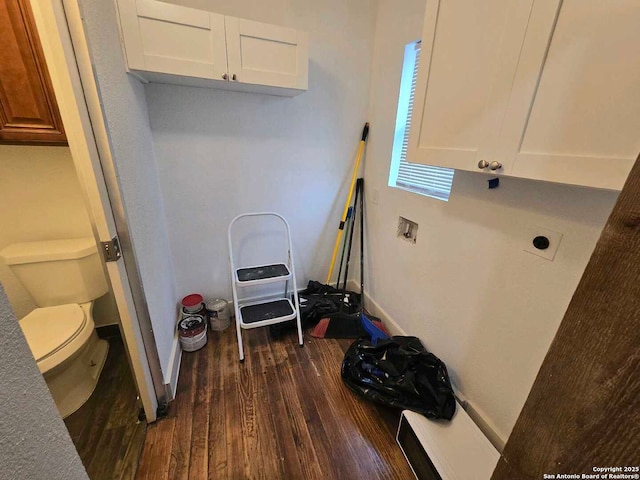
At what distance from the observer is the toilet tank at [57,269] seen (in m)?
1.33

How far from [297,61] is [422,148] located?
0.92 m

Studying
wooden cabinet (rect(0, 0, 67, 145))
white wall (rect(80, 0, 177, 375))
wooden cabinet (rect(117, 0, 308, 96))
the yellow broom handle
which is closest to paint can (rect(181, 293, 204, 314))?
white wall (rect(80, 0, 177, 375))

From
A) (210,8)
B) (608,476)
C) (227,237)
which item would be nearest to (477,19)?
(608,476)

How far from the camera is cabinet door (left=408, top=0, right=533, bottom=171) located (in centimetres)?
79

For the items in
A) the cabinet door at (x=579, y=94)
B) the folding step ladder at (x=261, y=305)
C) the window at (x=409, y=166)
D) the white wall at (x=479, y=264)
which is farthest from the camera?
the folding step ladder at (x=261, y=305)

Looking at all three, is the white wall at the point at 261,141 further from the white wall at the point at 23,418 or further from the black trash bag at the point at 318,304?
the white wall at the point at 23,418

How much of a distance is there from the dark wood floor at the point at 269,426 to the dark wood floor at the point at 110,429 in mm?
79

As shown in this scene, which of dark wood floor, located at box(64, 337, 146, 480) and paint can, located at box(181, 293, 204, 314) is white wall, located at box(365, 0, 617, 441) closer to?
paint can, located at box(181, 293, 204, 314)

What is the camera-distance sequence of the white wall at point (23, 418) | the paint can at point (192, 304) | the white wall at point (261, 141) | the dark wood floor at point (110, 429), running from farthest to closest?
the paint can at point (192, 304)
the white wall at point (261, 141)
the dark wood floor at point (110, 429)
the white wall at point (23, 418)

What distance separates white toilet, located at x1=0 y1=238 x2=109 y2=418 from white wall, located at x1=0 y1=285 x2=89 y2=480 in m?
1.02

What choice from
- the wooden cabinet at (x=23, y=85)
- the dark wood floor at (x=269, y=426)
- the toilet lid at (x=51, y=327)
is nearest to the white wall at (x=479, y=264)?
the dark wood floor at (x=269, y=426)

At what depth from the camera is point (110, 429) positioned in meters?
1.27

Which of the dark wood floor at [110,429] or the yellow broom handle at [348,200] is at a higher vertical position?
Answer: the yellow broom handle at [348,200]

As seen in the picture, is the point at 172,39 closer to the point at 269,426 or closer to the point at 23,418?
the point at 23,418
